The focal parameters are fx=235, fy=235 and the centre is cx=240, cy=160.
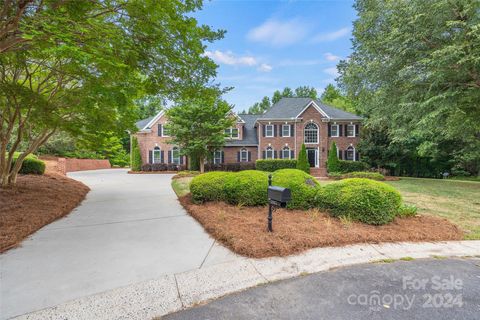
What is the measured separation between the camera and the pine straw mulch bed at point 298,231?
3.91m

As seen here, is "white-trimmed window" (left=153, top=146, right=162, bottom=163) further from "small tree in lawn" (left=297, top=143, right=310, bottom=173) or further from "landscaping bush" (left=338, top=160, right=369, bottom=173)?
"landscaping bush" (left=338, top=160, right=369, bottom=173)

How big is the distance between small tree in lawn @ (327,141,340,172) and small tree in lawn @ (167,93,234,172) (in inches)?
386

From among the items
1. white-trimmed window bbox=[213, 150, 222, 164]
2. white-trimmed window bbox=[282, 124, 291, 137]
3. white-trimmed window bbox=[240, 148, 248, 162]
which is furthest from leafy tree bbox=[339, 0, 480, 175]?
white-trimmed window bbox=[213, 150, 222, 164]

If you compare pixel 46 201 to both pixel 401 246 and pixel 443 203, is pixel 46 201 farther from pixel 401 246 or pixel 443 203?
pixel 443 203

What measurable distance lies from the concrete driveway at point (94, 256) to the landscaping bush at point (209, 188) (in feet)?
3.28

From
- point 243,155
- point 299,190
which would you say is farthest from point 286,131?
point 299,190

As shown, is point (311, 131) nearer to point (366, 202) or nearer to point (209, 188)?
point (209, 188)

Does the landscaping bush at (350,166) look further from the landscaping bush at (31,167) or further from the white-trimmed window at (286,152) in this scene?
the landscaping bush at (31,167)

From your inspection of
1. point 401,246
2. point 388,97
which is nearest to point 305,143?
point 388,97

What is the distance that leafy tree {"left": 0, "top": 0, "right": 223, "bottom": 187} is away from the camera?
4207mm

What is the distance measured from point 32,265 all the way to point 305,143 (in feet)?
75.4

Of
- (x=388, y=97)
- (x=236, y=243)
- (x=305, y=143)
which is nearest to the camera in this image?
(x=236, y=243)

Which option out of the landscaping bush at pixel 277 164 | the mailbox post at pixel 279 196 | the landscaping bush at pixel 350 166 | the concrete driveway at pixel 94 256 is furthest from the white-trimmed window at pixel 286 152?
the mailbox post at pixel 279 196

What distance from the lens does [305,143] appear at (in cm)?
2400
